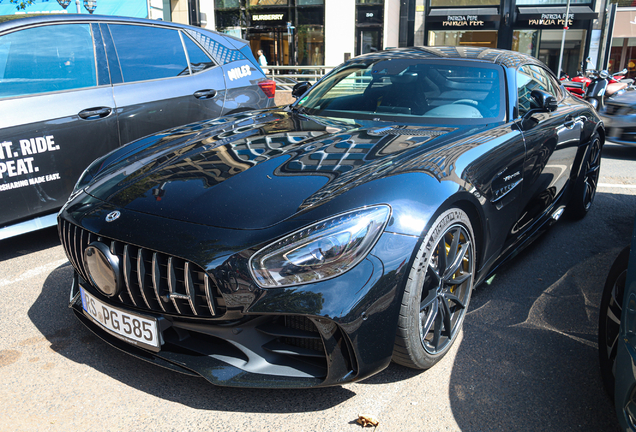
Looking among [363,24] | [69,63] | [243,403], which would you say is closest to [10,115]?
[69,63]

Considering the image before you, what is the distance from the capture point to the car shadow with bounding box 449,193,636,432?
1994 millimetres

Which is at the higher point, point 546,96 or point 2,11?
point 2,11

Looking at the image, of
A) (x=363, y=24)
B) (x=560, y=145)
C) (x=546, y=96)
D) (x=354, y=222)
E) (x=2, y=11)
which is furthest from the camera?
(x=363, y=24)

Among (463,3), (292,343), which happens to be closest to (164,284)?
(292,343)

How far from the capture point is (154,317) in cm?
193

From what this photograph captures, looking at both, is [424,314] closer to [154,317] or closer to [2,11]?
[154,317]

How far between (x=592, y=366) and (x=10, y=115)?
351cm

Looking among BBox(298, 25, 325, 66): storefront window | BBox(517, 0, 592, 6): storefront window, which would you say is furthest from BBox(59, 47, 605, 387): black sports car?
BBox(517, 0, 592, 6): storefront window

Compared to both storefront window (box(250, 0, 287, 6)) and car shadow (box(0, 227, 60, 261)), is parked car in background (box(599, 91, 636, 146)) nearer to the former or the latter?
car shadow (box(0, 227, 60, 261))

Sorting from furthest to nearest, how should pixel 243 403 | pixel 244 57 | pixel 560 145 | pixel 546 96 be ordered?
pixel 244 57 → pixel 560 145 → pixel 546 96 → pixel 243 403

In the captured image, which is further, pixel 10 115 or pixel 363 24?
pixel 363 24

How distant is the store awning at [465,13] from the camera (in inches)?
842

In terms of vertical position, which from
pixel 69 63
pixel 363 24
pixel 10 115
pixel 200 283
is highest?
pixel 363 24

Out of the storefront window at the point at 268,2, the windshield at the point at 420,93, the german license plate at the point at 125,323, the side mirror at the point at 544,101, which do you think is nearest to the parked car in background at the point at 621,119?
the side mirror at the point at 544,101
